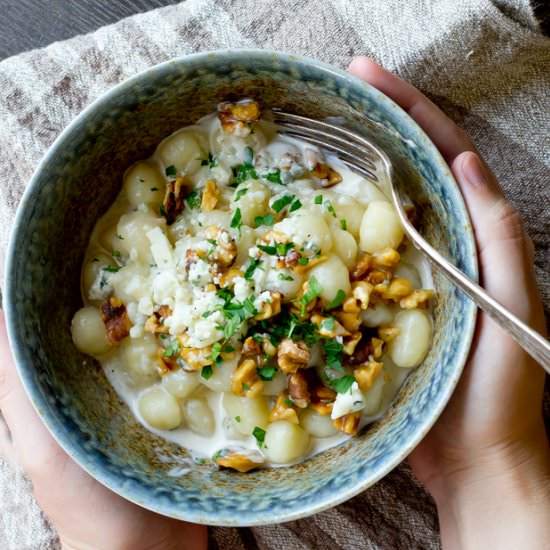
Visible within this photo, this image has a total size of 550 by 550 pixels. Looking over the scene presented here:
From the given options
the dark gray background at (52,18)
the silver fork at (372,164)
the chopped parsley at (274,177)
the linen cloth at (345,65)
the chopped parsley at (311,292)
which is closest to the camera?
the silver fork at (372,164)

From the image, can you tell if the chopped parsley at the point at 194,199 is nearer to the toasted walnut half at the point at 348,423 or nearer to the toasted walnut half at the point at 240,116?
the toasted walnut half at the point at 240,116

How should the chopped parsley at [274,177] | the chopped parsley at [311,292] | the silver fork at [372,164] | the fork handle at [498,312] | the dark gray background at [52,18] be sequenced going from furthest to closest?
the dark gray background at [52,18], the chopped parsley at [274,177], the chopped parsley at [311,292], the silver fork at [372,164], the fork handle at [498,312]

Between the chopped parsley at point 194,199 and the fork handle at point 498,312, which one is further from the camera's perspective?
the chopped parsley at point 194,199

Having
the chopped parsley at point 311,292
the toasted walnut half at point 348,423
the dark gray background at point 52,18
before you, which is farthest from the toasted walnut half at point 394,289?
the dark gray background at point 52,18

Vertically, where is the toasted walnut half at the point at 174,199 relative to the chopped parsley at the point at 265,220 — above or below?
above

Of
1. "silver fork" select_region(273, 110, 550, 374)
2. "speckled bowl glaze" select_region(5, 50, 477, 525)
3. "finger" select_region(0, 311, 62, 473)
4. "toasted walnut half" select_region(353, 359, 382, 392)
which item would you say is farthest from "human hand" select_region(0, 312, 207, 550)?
"silver fork" select_region(273, 110, 550, 374)

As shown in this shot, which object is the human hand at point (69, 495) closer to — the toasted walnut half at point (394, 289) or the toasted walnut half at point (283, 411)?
the toasted walnut half at point (283, 411)

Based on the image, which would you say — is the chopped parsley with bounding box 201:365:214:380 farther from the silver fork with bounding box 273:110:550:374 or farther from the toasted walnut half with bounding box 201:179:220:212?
the silver fork with bounding box 273:110:550:374

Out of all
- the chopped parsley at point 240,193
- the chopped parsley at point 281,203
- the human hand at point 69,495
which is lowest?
the human hand at point 69,495
